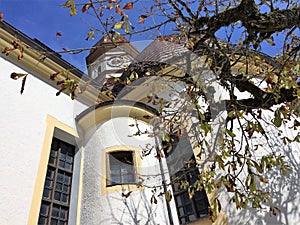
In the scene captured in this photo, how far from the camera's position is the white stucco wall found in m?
4.34

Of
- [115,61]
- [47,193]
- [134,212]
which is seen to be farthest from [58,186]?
[115,61]

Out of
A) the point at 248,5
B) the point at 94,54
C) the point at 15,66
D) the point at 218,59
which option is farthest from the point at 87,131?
the point at 94,54

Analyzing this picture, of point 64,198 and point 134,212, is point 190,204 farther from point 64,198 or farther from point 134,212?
point 64,198

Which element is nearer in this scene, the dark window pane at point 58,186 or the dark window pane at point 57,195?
the dark window pane at point 57,195

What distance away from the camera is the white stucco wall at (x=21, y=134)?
14.3 feet

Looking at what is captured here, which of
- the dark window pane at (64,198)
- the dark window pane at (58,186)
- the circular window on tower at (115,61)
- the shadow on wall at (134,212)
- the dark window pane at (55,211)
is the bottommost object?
the shadow on wall at (134,212)

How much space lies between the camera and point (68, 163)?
6.28 meters

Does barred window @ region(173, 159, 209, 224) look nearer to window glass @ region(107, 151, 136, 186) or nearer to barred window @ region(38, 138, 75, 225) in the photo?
window glass @ region(107, 151, 136, 186)

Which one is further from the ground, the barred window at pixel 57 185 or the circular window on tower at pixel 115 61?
the circular window on tower at pixel 115 61

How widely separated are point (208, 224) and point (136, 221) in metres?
1.45

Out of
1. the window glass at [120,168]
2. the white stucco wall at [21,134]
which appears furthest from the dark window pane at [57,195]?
the window glass at [120,168]

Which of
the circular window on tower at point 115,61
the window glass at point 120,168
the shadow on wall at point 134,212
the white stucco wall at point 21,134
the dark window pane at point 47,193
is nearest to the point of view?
the white stucco wall at point 21,134

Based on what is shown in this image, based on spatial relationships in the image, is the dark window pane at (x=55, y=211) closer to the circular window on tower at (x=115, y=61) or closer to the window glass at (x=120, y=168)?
the window glass at (x=120, y=168)

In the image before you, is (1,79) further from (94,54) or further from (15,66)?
(94,54)
